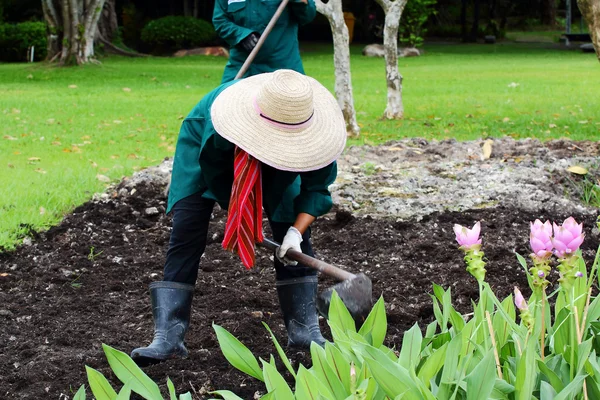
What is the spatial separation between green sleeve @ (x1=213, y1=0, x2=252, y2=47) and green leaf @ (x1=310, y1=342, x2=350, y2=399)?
4130 millimetres

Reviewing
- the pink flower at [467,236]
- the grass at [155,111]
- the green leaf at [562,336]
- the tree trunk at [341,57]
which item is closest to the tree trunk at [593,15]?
the grass at [155,111]

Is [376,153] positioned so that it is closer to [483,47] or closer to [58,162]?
[58,162]

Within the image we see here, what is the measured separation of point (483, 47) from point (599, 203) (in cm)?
2460

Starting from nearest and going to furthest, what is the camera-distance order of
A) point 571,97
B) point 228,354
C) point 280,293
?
point 228,354 → point 280,293 → point 571,97

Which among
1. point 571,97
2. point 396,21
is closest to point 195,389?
point 396,21

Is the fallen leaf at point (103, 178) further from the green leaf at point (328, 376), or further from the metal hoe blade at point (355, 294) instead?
the green leaf at point (328, 376)

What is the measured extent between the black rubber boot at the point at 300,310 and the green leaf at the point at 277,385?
A: 4.62ft

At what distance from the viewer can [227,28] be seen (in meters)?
6.18

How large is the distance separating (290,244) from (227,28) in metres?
3.29

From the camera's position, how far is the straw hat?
3.00 meters

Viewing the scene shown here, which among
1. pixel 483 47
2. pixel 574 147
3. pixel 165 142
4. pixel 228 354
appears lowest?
pixel 483 47

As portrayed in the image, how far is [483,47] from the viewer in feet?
96.9

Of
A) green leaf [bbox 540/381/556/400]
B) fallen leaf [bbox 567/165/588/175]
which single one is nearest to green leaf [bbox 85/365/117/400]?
green leaf [bbox 540/381/556/400]

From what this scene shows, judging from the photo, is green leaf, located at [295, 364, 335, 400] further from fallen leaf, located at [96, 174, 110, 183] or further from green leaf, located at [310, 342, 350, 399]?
fallen leaf, located at [96, 174, 110, 183]
